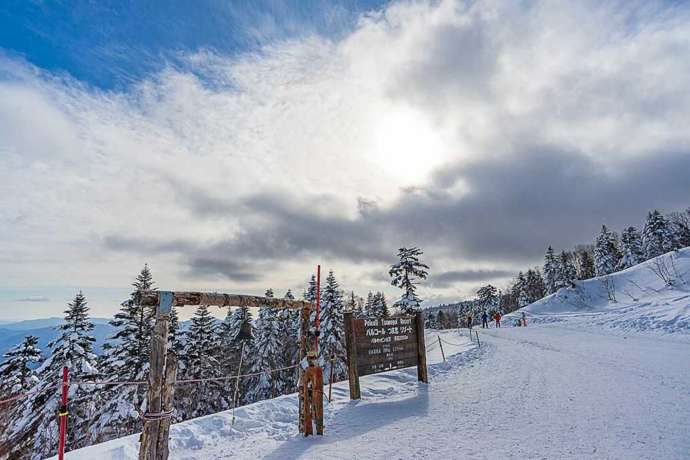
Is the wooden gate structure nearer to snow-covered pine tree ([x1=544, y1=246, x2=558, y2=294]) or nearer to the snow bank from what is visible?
the snow bank

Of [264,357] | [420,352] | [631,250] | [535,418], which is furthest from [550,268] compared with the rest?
[535,418]

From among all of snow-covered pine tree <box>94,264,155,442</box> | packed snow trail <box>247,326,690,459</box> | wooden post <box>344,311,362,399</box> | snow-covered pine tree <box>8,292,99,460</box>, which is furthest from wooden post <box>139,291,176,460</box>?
snow-covered pine tree <box>94,264,155,442</box>

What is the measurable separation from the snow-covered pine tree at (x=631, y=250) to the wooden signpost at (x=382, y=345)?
3320 inches

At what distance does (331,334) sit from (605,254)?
69196 mm

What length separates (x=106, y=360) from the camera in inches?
925

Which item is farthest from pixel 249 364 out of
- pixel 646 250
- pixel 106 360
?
pixel 646 250

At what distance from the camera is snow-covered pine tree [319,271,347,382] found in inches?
1352

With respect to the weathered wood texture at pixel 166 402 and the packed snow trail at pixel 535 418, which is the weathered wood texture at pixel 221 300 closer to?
the weathered wood texture at pixel 166 402

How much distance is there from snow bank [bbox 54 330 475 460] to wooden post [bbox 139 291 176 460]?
1966 millimetres

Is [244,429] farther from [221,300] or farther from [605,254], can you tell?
[605,254]

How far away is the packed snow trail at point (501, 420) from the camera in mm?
5848

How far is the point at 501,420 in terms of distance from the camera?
735 centimetres

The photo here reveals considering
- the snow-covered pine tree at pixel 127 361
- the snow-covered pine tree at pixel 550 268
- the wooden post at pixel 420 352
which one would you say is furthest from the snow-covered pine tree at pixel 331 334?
the snow-covered pine tree at pixel 550 268

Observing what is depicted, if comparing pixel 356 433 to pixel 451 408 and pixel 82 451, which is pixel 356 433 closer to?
pixel 451 408
